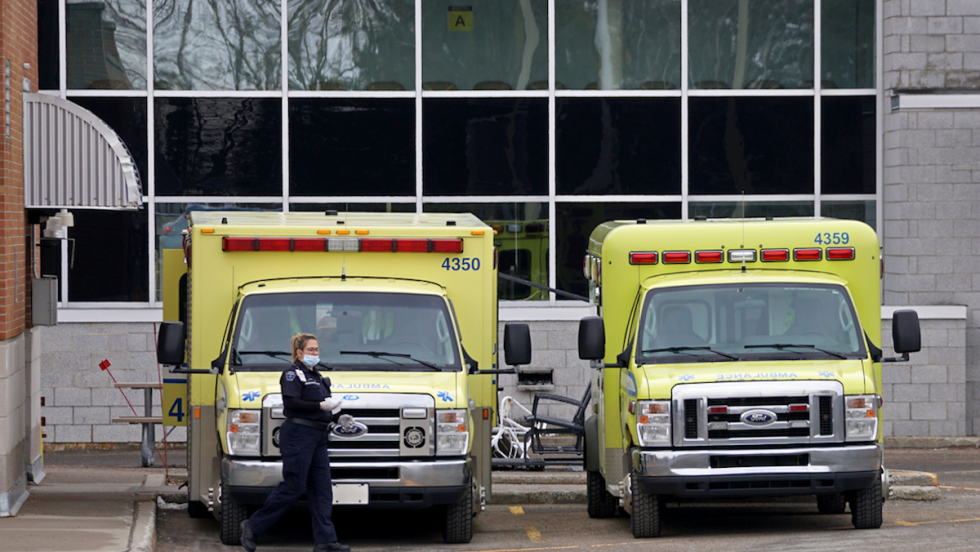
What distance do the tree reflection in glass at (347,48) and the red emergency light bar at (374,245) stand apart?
23.7 ft

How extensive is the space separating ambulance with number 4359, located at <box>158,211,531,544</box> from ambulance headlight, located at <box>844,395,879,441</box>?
260cm

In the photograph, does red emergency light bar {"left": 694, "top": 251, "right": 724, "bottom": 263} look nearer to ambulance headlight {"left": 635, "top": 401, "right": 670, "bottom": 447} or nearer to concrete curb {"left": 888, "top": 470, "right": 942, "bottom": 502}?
ambulance headlight {"left": 635, "top": 401, "right": 670, "bottom": 447}

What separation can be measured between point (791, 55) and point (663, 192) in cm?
264

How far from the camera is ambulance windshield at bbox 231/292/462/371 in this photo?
10422 millimetres

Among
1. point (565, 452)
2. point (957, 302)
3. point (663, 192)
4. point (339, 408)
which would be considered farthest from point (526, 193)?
point (339, 408)

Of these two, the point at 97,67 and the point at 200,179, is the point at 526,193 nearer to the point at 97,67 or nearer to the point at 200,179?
the point at 200,179

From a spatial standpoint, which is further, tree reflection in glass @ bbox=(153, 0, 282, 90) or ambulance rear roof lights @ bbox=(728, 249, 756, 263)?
tree reflection in glass @ bbox=(153, 0, 282, 90)

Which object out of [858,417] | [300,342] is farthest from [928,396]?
[300,342]

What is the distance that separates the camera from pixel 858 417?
33.4ft

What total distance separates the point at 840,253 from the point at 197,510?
20.3 feet

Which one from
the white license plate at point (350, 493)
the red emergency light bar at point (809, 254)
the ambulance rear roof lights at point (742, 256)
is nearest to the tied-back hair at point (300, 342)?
the white license plate at point (350, 493)

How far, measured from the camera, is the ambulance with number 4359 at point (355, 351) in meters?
9.84

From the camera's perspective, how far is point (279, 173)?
17.5 m

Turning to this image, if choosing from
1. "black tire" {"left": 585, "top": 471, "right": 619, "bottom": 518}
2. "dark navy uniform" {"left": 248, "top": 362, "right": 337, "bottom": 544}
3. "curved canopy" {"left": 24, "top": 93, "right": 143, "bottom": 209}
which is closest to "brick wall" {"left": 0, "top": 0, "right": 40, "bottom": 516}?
"curved canopy" {"left": 24, "top": 93, "right": 143, "bottom": 209}
